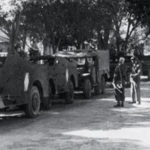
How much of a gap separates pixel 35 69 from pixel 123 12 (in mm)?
23241

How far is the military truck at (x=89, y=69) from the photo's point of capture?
19.6m

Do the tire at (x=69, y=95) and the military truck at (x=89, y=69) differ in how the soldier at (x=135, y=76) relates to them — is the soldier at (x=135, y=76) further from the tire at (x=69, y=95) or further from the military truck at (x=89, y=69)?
the military truck at (x=89, y=69)

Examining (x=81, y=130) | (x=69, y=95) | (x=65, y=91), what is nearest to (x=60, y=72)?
(x=65, y=91)

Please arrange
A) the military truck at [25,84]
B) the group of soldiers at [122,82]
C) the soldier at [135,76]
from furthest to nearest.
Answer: the soldier at [135,76] < the group of soldiers at [122,82] < the military truck at [25,84]

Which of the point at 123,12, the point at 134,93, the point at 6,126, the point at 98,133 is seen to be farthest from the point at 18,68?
the point at 123,12

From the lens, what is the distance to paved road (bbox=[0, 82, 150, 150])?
8.94 m

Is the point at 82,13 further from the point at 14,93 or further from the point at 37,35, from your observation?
the point at 14,93

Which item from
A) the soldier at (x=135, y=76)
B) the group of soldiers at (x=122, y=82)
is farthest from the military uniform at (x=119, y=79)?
the soldier at (x=135, y=76)

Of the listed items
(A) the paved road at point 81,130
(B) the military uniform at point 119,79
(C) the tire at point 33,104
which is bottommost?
(A) the paved road at point 81,130

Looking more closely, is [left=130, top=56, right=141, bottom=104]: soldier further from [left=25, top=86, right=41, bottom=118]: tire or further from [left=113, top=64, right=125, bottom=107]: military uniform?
[left=25, top=86, right=41, bottom=118]: tire

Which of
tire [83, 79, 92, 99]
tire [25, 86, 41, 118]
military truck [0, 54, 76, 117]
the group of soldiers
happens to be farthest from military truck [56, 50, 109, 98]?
tire [25, 86, 41, 118]

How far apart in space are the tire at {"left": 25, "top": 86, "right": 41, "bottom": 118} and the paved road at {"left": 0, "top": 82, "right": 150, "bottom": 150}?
0.20m

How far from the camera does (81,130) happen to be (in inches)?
424

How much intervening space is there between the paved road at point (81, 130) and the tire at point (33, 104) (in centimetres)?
20
